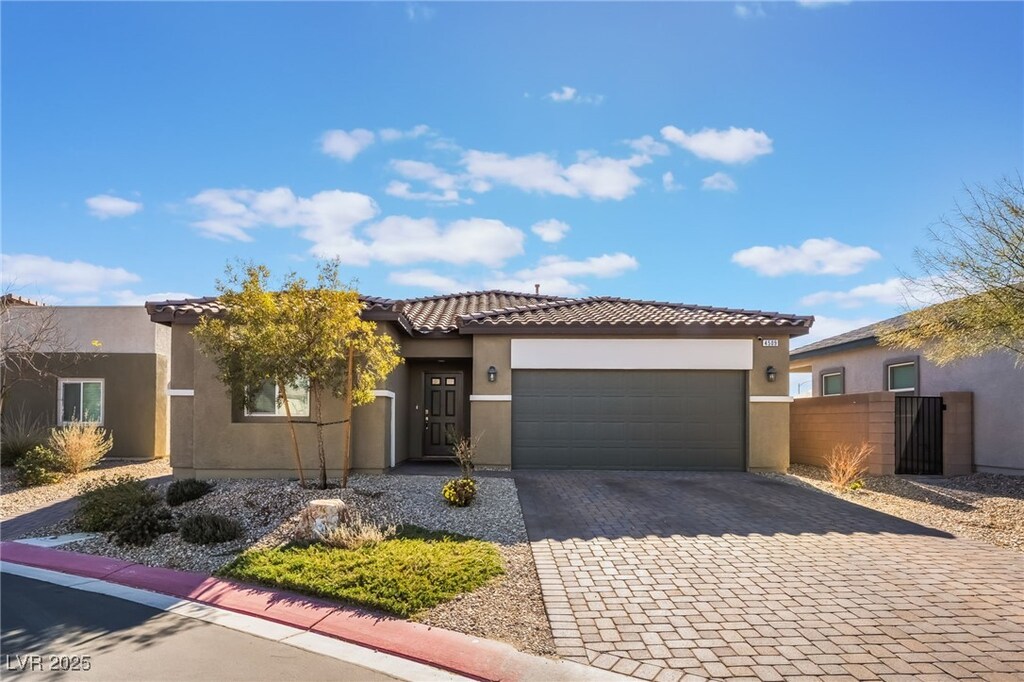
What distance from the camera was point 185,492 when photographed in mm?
10906

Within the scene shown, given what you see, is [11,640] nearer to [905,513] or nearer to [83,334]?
[905,513]

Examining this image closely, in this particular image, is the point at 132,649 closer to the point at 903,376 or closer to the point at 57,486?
the point at 57,486

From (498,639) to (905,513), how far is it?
851 cm

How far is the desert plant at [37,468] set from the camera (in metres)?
13.6

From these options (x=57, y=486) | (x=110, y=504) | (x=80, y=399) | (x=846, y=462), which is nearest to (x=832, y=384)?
(x=846, y=462)

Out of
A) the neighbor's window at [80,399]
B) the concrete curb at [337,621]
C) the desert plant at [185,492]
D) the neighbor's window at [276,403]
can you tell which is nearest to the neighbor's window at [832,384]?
the neighbor's window at [276,403]

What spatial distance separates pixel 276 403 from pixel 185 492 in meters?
2.74

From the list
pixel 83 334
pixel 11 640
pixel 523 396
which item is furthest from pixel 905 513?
pixel 83 334

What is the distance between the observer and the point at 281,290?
11023 mm

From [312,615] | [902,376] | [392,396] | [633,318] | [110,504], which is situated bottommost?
[312,615]

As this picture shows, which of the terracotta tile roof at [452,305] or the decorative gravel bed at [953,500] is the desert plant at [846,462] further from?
the terracotta tile roof at [452,305]

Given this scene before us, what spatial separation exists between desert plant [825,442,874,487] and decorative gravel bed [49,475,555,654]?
6715 mm

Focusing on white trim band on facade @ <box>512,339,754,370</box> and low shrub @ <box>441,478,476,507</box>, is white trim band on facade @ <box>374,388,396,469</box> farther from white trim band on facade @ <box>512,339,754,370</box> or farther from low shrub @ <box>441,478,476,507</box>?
low shrub @ <box>441,478,476,507</box>

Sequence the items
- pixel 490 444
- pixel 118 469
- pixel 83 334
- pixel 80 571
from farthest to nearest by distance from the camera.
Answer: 1. pixel 83 334
2. pixel 118 469
3. pixel 490 444
4. pixel 80 571
